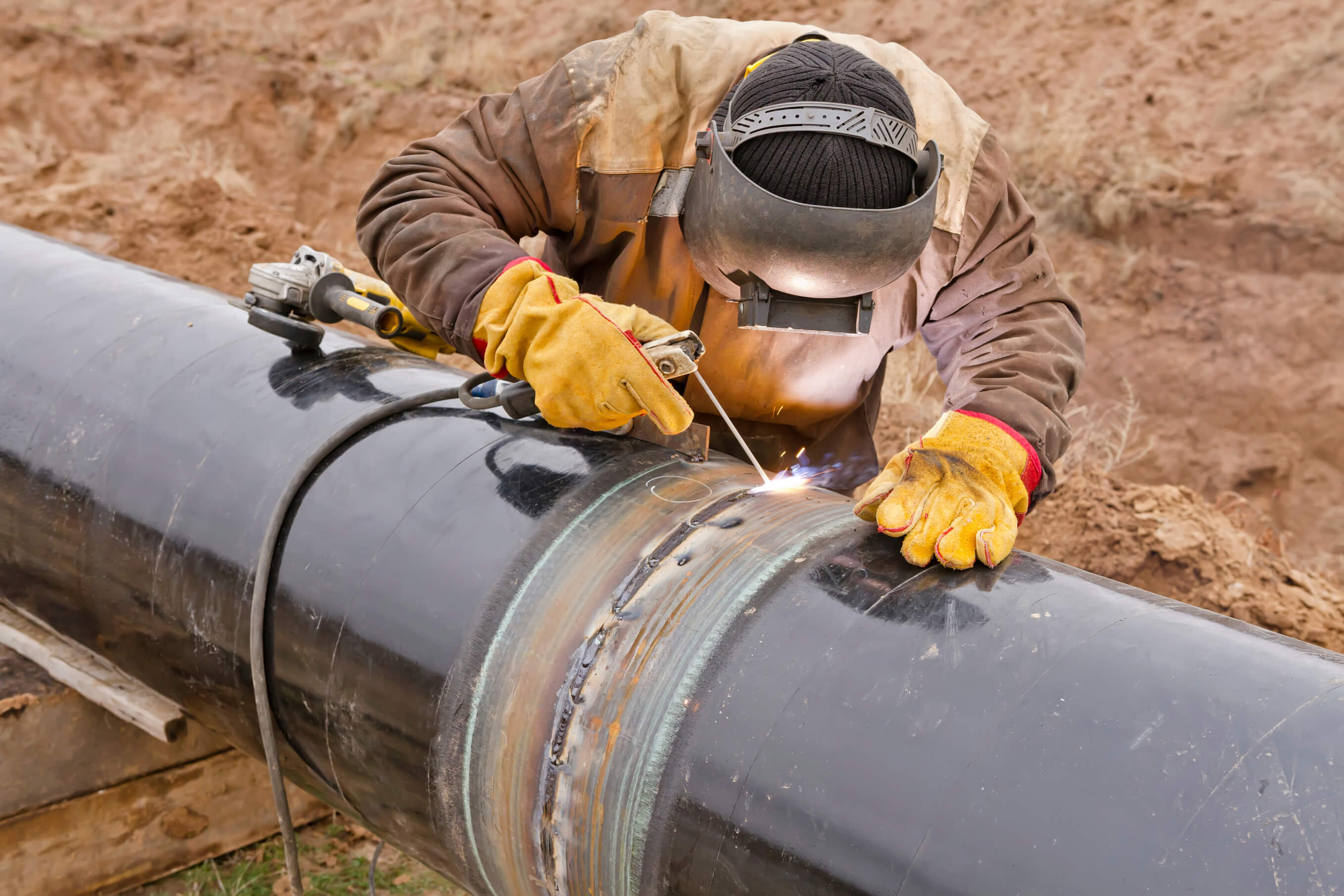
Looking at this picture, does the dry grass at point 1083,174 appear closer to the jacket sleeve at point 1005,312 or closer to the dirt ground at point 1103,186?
the dirt ground at point 1103,186

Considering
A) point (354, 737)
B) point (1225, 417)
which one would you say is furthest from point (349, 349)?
point (1225, 417)

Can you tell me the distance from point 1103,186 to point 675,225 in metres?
4.94

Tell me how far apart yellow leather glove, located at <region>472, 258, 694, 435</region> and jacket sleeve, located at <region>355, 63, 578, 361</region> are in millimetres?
72

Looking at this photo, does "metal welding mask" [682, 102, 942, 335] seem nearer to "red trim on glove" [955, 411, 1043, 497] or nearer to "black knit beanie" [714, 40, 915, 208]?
"black knit beanie" [714, 40, 915, 208]

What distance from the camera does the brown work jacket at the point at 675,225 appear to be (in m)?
2.03

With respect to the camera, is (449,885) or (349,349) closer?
(349,349)

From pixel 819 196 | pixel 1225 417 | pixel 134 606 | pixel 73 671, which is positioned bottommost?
pixel 1225 417

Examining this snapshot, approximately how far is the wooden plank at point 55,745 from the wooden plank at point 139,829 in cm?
4

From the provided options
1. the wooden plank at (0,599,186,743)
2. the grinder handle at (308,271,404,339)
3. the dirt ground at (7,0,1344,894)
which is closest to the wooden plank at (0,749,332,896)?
the wooden plank at (0,599,186,743)

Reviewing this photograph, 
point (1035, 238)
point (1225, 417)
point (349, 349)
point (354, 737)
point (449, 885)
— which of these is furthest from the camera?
point (1225, 417)

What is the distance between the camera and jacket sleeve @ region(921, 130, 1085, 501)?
7.05 ft

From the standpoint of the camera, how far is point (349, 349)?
7.07 ft

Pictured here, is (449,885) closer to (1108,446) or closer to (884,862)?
(884,862)

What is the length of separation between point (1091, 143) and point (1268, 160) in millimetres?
980
